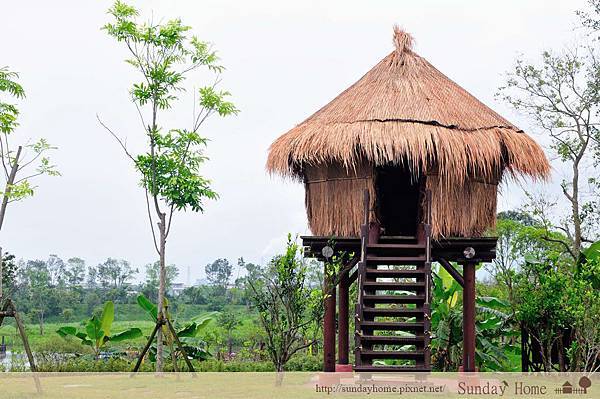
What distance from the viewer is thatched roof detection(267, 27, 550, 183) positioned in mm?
10133

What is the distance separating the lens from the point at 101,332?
592 inches

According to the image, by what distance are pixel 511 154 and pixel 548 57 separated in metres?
7.49

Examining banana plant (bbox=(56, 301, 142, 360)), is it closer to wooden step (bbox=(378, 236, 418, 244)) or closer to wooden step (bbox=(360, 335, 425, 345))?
wooden step (bbox=(378, 236, 418, 244))

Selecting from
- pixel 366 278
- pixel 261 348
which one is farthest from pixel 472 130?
pixel 261 348

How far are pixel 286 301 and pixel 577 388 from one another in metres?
4.07

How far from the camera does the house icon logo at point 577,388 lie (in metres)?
10.7

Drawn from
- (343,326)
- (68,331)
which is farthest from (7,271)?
(343,326)

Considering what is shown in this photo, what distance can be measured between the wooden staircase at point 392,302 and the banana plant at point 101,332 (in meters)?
6.15

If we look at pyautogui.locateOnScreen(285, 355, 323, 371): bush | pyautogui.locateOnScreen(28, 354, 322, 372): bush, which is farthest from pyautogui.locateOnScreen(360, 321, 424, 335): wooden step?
pyautogui.locateOnScreen(285, 355, 323, 371): bush

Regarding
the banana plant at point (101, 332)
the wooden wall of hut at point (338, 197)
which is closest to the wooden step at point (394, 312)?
the wooden wall of hut at point (338, 197)

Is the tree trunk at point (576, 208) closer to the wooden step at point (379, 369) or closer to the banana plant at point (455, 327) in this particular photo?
the banana plant at point (455, 327)

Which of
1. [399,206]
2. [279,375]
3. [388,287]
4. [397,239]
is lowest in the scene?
[279,375]

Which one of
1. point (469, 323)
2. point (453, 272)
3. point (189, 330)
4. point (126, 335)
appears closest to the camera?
point (469, 323)

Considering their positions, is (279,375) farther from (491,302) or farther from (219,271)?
(219,271)
